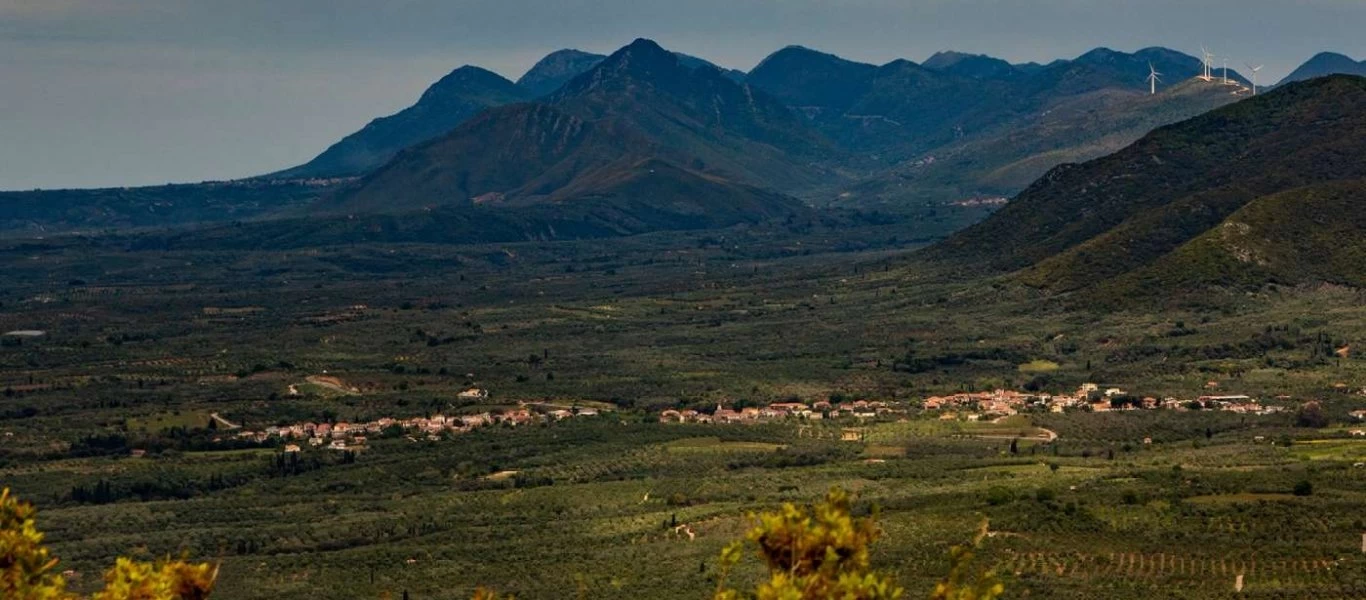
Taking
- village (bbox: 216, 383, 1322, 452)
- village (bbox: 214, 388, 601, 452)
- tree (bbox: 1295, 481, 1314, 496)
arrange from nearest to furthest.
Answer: tree (bbox: 1295, 481, 1314, 496)
village (bbox: 214, 388, 601, 452)
village (bbox: 216, 383, 1322, 452)

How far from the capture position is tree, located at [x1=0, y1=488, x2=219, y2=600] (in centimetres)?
3253

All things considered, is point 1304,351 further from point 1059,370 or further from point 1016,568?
point 1016,568

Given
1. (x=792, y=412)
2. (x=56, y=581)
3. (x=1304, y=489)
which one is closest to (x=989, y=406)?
(x=792, y=412)

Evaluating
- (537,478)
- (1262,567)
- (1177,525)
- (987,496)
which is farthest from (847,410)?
(1262,567)

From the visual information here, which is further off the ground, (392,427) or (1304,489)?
(1304,489)

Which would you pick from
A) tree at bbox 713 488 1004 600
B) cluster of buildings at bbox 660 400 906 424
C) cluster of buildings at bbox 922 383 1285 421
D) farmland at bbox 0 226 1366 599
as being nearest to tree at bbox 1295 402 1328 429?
farmland at bbox 0 226 1366 599

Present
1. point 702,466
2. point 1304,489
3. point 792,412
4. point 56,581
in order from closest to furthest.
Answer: point 56,581 → point 1304,489 → point 702,466 → point 792,412

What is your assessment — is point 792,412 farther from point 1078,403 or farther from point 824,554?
point 824,554

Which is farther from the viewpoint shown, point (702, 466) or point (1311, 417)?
point (1311, 417)

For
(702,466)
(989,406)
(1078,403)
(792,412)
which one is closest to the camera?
(702,466)

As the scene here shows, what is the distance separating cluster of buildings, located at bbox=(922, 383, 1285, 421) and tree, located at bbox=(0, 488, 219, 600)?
120105 mm

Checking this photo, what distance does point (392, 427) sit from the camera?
493 ft

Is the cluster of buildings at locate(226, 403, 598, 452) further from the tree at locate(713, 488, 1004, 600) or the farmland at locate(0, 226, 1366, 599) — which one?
the tree at locate(713, 488, 1004, 600)

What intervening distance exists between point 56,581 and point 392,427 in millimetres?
116506
